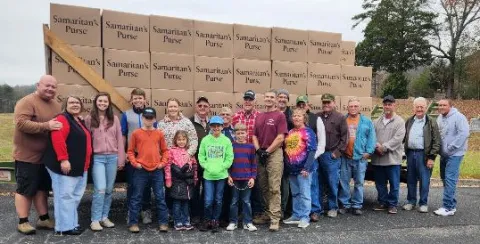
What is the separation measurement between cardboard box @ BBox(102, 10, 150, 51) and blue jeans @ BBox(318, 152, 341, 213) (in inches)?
114

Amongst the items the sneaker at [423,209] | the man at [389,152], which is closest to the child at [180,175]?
the man at [389,152]

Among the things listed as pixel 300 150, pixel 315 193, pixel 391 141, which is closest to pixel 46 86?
pixel 300 150

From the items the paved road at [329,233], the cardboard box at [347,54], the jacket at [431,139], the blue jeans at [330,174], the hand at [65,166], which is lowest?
the paved road at [329,233]

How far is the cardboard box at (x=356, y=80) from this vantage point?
6.71 meters

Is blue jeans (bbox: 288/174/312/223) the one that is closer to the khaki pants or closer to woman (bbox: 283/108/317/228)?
woman (bbox: 283/108/317/228)

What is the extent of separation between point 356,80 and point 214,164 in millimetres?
3036

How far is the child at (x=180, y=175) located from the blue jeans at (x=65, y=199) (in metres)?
1.02

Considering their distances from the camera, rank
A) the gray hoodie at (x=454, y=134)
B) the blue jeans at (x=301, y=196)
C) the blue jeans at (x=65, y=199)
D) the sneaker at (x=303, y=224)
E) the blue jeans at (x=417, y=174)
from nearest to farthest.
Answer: the blue jeans at (x=65, y=199), the sneaker at (x=303, y=224), the blue jeans at (x=301, y=196), the gray hoodie at (x=454, y=134), the blue jeans at (x=417, y=174)

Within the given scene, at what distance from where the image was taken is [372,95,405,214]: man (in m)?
6.24

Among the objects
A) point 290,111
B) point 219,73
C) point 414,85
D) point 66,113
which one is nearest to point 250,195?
point 290,111

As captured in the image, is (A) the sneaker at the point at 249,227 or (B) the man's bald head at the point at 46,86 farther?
(A) the sneaker at the point at 249,227

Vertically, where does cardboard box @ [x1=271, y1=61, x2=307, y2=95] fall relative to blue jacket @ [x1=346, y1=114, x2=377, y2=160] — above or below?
above

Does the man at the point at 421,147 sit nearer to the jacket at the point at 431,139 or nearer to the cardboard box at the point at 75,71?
the jacket at the point at 431,139

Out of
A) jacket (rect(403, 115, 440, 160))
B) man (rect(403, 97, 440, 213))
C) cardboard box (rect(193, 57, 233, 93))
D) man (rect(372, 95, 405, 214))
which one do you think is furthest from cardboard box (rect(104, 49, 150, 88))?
jacket (rect(403, 115, 440, 160))
